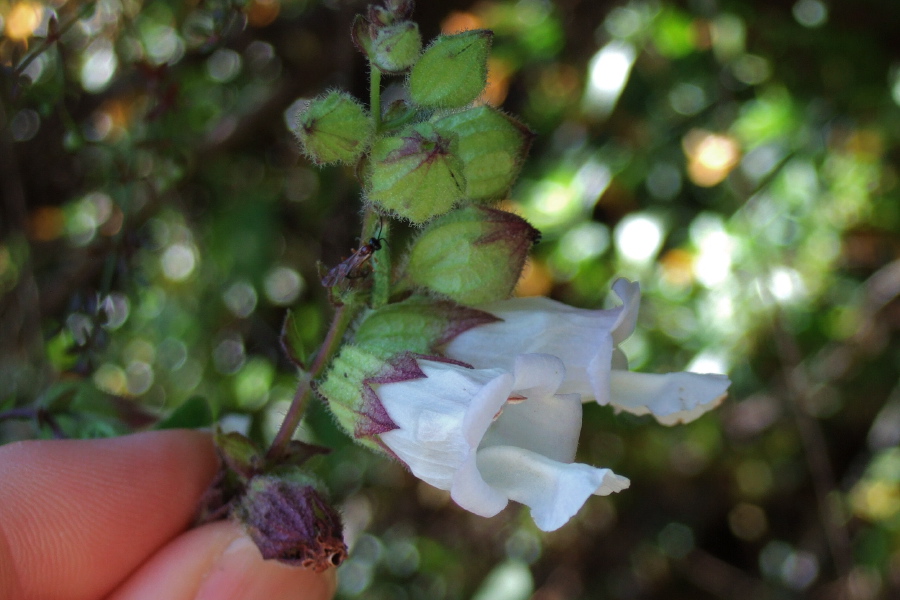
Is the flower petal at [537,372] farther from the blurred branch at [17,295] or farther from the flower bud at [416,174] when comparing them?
the blurred branch at [17,295]

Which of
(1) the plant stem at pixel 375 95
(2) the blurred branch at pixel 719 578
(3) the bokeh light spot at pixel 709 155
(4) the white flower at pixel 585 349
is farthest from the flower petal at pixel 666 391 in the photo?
(2) the blurred branch at pixel 719 578

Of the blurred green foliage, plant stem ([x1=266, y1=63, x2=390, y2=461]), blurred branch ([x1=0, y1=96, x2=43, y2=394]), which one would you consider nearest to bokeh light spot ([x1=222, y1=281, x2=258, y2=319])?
the blurred green foliage

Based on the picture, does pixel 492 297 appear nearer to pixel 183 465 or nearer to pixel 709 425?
pixel 183 465

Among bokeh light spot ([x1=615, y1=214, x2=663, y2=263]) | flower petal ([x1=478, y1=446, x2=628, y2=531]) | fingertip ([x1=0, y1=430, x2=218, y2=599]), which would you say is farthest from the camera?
bokeh light spot ([x1=615, y1=214, x2=663, y2=263])

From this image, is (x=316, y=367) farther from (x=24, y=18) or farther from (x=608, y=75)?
(x=608, y=75)

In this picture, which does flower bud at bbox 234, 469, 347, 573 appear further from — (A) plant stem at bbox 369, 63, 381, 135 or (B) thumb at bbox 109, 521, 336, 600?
(A) plant stem at bbox 369, 63, 381, 135

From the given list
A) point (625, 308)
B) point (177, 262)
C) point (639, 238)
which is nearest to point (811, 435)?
point (639, 238)
